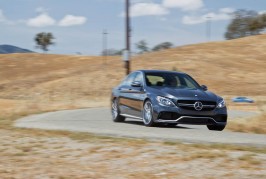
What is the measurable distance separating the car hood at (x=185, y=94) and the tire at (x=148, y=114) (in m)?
0.38

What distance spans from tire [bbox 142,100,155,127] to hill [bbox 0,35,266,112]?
24438 mm

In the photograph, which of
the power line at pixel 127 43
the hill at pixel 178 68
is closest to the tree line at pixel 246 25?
the hill at pixel 178 68

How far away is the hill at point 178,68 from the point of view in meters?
49.2

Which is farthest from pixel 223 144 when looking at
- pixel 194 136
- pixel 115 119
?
pixel 115 119

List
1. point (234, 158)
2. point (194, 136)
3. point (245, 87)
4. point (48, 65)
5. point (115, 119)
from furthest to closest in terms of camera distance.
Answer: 1. point (48, 65)
2. point (245, 87)
3. point (115, 119)
4. point (194, 136)
5. point (234, 158)

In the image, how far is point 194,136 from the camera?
11617 mm

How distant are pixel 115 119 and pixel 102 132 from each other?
4542 millimetres

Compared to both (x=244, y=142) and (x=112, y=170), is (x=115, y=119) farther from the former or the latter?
(x=112, y=170)

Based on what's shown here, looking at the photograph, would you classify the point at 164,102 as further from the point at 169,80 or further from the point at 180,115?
the point at 169,80

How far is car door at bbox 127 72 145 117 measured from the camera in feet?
50.4

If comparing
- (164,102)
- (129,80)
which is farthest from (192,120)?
(129,80)

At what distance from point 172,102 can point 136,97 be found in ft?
5.36

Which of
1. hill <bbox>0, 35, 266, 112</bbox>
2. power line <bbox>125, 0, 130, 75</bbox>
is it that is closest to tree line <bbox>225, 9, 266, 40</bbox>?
hill <bbox>0, 35, 266, 112</bbox>

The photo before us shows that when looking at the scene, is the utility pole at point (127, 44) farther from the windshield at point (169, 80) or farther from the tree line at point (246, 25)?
the tree line at point (246, 25)
